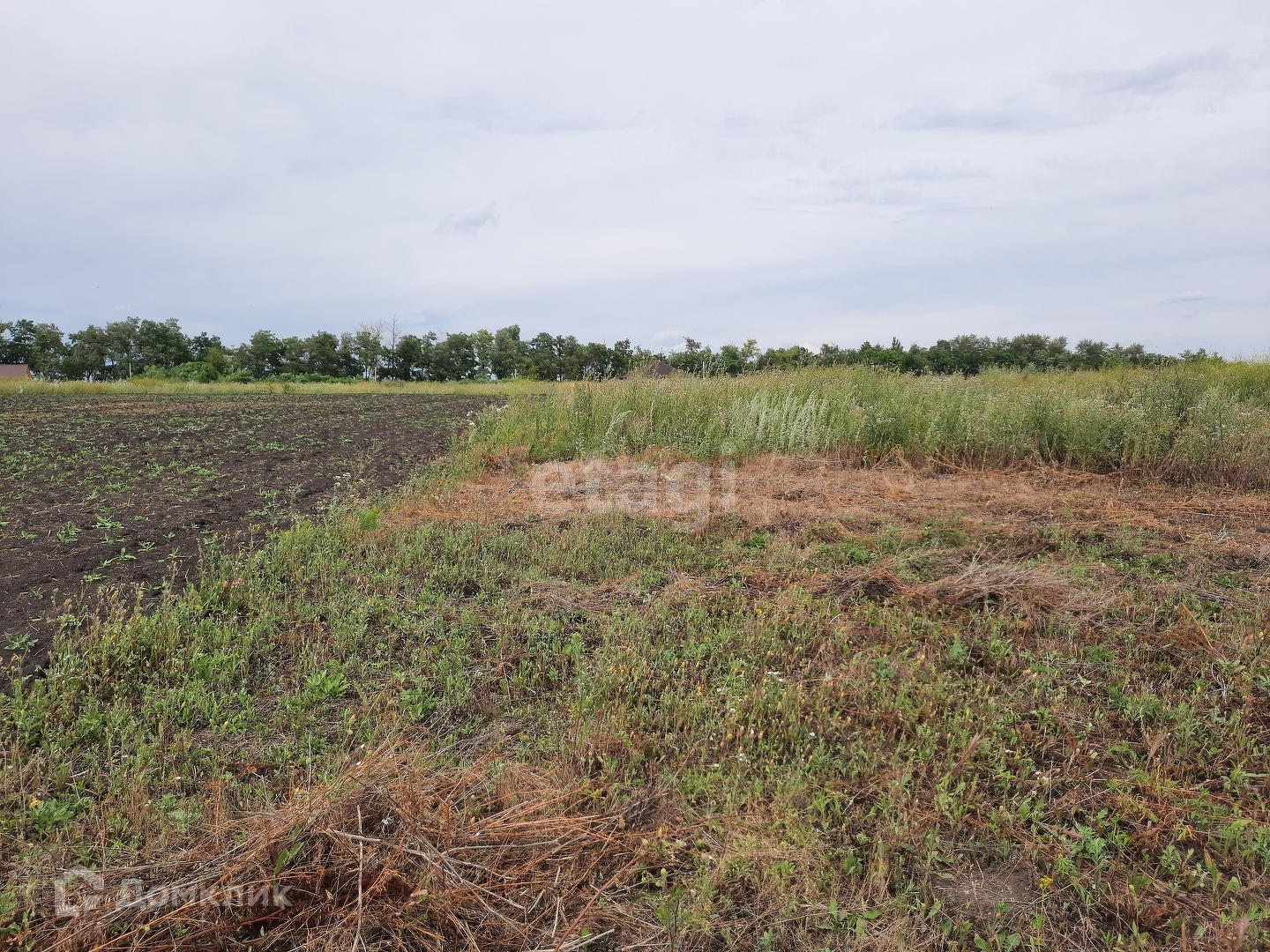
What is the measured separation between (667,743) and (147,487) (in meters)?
7.47

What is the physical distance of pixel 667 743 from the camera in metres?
3.10

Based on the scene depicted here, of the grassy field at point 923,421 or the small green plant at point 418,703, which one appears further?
the grassy field at point 923,421

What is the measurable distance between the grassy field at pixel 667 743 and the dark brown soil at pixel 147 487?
1.79 ft

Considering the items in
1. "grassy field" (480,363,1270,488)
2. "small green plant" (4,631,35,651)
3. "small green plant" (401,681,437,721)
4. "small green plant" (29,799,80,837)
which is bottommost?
"small green plant" (29,799,80,837)

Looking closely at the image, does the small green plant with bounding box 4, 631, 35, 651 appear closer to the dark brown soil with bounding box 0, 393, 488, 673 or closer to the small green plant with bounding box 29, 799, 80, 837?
the dark brown soil with bounding box 0, 393, 488, 673

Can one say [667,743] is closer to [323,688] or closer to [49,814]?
[323,688]

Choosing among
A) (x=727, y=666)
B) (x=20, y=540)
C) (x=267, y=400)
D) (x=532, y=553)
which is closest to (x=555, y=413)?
(x=532, y=553)

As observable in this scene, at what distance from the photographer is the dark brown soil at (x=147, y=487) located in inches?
188

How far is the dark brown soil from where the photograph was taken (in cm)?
478

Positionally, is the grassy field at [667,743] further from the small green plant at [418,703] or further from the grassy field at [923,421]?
the grassy field at [923,421]

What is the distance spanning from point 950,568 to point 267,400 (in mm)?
25698

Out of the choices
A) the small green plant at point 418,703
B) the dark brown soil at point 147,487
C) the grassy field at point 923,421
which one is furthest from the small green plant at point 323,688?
the grassy field at point 923,421

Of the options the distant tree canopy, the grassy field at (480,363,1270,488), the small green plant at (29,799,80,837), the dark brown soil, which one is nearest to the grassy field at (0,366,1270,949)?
the small green plant at (29,799,80,837)

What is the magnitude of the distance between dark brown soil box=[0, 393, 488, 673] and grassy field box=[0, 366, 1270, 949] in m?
0.55
